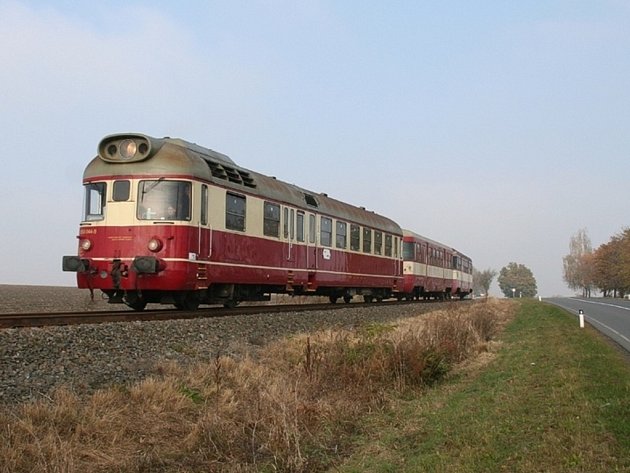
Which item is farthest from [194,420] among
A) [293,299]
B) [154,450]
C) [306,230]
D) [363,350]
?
[293,299]

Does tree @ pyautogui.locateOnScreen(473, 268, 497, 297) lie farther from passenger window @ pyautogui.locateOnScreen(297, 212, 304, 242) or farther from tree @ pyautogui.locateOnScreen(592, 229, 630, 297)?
passenger window @ pyautogui.locateOnScreen(297, 212, 304, 242)

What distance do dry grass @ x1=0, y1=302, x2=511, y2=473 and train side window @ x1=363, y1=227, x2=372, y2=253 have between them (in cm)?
1270

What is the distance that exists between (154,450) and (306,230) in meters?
12.5

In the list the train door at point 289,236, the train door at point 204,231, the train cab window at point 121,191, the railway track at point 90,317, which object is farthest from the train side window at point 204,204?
the train door at point 289,236

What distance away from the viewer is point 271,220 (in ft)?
54.5

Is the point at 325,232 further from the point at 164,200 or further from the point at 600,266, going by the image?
the point at 600,266

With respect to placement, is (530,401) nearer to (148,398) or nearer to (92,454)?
(148,398)

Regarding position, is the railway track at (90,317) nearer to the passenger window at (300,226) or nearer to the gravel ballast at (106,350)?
the gravel ballast at (106,350)

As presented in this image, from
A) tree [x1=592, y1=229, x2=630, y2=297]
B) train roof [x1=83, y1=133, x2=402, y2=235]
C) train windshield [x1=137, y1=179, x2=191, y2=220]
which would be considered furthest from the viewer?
tree [x1=592, y1=229, x2=630, y2=297]

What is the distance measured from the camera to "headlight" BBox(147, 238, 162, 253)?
12781mm

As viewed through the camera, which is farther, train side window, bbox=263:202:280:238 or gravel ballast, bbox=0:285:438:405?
train side window, bbox=263:202:280:238

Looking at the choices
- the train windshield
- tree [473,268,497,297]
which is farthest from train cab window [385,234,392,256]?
tree [473,268,497,297]

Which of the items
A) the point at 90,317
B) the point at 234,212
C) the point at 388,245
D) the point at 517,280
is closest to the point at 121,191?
the point at 234,212

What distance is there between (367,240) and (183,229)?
12282mm
